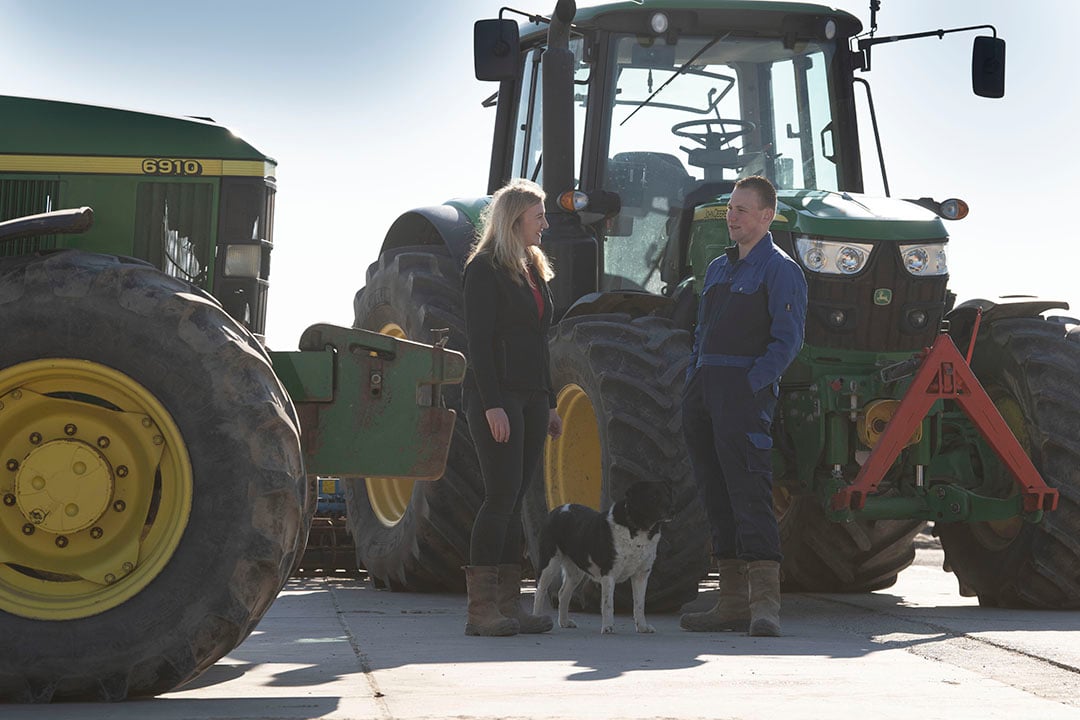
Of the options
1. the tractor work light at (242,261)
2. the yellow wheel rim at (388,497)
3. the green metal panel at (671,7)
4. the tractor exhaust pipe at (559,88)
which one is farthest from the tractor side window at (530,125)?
the tractor work light at (242,261)

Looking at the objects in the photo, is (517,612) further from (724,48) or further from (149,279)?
(724,48)

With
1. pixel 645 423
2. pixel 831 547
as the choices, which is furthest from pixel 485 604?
pixel 831 547

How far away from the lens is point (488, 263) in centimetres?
679

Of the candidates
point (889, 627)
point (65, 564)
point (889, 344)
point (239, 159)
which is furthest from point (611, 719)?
point (889, 344)

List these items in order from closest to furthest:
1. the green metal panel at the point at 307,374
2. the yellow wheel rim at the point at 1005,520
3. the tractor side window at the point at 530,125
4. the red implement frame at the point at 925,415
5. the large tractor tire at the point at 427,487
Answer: the green metal panel at the point at 307,374 < the red implement frame at the point at 925,415 < the yellow wheel rim at the point at 1005,520 < the large tractor tire at the point at 427,487 < the tractor side window at the point at 530,125

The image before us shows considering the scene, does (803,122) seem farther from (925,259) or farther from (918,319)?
(918,319)

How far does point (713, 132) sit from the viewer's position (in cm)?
866

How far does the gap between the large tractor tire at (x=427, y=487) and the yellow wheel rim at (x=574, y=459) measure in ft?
2.20

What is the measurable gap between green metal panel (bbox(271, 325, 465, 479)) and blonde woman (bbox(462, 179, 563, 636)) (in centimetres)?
93

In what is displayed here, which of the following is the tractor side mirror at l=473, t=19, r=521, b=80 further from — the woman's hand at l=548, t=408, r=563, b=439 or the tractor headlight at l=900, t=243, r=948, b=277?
the tractor headlight at l=900, t=243, r=948, b=277

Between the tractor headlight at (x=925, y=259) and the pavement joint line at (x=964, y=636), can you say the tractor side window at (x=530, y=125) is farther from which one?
the pavement joint line at (x=964, y=636)

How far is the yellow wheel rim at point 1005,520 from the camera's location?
27.0ft

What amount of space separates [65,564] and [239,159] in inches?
62.0

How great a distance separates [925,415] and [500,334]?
6.43ft
